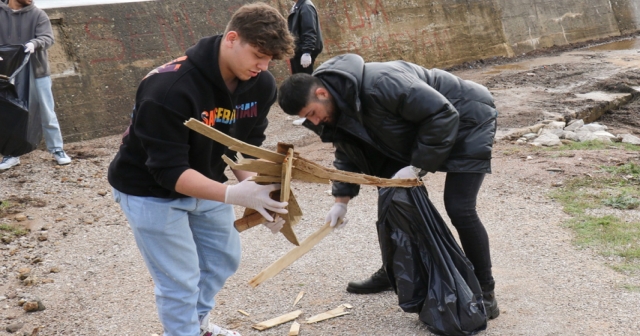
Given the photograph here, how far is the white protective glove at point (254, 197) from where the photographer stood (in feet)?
8.89

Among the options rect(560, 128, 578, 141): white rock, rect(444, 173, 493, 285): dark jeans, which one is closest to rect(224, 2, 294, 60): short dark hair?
rect(444, 173, 493, 285): dark jeans

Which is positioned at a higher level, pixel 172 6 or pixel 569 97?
pixel 172 6

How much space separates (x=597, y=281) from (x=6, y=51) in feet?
18.0

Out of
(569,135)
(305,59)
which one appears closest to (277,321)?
(305,59)

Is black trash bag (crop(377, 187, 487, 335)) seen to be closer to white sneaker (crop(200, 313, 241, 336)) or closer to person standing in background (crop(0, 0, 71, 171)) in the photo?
white sneaker (crop(200, 313, 241, 336))

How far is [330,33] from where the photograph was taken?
39.3ft

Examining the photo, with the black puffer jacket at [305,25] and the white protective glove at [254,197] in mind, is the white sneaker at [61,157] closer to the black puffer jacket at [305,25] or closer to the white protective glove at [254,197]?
the black puffer jacket at [305,25]

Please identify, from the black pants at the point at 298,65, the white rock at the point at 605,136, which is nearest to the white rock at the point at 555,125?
the white rock at the point at 605,136

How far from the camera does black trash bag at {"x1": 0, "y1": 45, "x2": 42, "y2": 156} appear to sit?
6.00 meters

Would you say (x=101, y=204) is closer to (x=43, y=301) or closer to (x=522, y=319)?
(x=43, y=301)

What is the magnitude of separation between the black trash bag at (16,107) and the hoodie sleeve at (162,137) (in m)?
3.95

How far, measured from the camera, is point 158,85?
264 cm

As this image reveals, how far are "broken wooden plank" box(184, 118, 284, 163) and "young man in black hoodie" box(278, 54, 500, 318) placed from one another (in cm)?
49

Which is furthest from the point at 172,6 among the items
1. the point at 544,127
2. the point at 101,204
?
the point at 544,127
